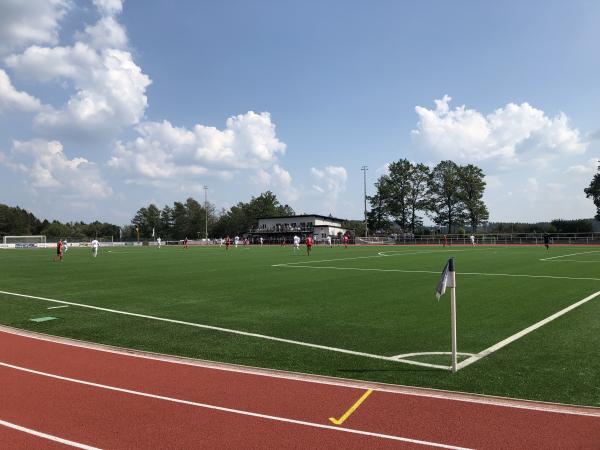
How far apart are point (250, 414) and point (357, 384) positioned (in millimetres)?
1667

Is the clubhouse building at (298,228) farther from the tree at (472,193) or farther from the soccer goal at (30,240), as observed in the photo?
the soccer goal at (30,240)

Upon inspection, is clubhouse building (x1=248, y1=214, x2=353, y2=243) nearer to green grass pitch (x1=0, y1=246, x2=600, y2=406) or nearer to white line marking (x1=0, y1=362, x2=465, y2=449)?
green grass pitch (x1=0, y1=246, x2=600, y2=406)

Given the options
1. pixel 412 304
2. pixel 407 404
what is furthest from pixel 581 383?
pixel 412 304

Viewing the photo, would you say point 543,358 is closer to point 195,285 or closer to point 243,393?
point 243,393

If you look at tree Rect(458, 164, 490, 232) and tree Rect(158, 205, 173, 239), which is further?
tree Rect(158, 205, 173, 239)

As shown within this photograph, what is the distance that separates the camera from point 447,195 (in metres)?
104

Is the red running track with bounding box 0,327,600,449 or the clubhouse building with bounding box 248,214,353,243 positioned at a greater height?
the clubhouse building with bounding box 248,214,353,243

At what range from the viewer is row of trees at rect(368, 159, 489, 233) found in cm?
10250

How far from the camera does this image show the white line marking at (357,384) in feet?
17.0

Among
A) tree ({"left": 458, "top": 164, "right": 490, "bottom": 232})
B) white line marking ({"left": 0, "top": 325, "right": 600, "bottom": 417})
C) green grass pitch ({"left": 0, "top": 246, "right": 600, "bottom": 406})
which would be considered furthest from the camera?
tree ({"left": 458, "top": 164, "right": 490, "bottom": 232})

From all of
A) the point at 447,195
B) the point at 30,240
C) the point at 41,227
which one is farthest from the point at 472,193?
the point at 41,227

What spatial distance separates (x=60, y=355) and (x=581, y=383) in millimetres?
8165

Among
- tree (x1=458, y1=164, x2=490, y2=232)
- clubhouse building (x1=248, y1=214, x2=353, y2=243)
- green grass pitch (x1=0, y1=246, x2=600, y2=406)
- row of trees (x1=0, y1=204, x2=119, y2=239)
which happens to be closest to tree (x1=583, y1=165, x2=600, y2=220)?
tree (x1=458, y1=164, x2=490, y2=232)

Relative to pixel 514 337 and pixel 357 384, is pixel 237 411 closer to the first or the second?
pixel 357 384
